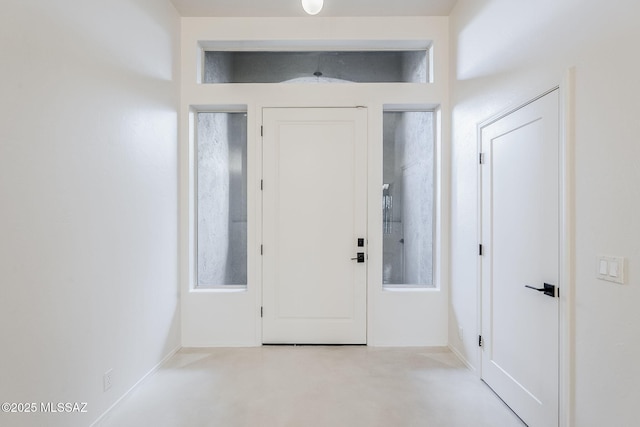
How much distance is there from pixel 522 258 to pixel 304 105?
2350mm

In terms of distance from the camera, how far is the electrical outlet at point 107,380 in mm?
2084

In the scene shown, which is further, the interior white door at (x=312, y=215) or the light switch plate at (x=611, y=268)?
the interior white door at (x=312, y=215)

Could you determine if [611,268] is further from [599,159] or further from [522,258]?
[522,258]

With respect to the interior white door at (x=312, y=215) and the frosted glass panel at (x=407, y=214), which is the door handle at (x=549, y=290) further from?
the interior white door at (x=312, y=215)

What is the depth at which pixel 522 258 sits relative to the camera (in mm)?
2082

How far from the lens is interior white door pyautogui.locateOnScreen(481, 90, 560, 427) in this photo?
1.82 metres

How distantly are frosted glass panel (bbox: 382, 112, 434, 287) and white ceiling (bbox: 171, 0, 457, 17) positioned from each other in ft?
3.56

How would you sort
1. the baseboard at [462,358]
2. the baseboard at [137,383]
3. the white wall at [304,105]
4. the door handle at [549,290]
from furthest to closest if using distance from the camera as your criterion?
the white wall at [304,105], the baseboard at [462,358], the baseboard at [137,383], the door handle at [549,290]

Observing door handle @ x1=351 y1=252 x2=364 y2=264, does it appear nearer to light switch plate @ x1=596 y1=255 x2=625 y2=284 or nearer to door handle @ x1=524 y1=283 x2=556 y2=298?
door handle @ x1=524 y1=283 x2=556 y2=298

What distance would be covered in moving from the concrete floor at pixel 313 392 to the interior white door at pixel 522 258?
26cm

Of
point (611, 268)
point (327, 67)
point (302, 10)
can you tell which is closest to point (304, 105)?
point (327, 67)

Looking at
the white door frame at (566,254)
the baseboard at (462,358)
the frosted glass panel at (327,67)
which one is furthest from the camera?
the frosted glass panel at (327,67)

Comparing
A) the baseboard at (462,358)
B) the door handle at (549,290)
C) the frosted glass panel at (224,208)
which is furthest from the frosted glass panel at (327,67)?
the baseboard at (462,358)

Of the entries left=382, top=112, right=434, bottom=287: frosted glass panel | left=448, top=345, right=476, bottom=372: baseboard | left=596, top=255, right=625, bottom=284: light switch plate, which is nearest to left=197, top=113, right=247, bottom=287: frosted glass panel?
left=382, top=112, right=434, bottom=287: frosted glass panel
